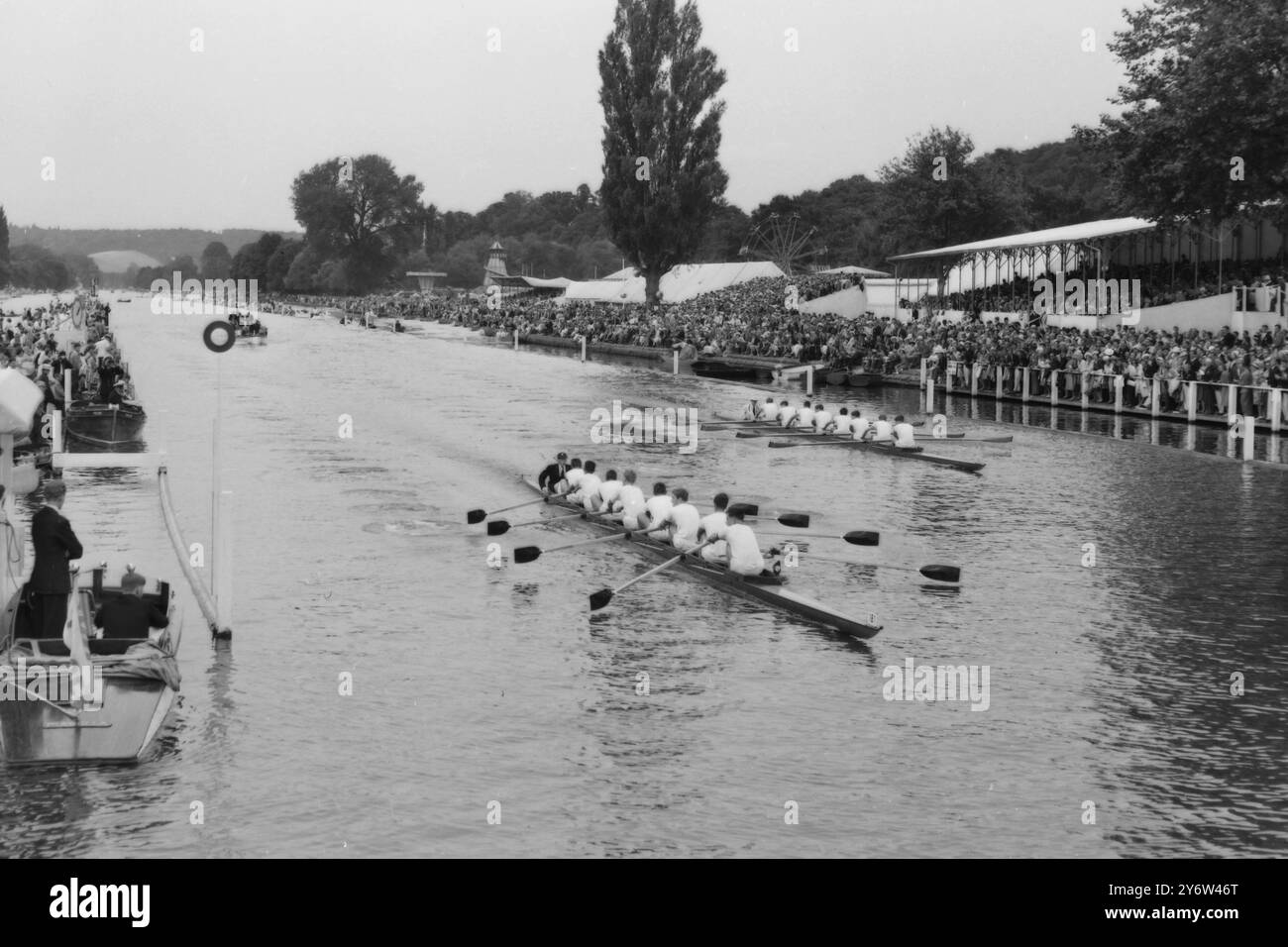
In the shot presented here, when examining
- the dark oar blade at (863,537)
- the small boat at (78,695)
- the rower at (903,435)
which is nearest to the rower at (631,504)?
the dark oar blade at (863,537)

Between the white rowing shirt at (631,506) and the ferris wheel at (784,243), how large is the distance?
9203cm

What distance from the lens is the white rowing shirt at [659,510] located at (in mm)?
21906

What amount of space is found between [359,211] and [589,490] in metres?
180

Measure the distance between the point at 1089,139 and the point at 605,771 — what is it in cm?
4030

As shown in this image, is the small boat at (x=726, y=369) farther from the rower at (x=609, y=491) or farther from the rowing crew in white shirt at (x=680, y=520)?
the rower at (x=609, y=491)

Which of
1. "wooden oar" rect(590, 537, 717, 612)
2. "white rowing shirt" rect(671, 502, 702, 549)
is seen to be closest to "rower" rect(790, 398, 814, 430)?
"white rowing shirt" rect(671, 502, 702, 549)

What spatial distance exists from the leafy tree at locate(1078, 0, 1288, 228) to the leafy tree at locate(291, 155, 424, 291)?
159m

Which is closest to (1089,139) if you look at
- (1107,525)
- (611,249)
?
(1107,525)

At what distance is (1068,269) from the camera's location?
62.5 metres

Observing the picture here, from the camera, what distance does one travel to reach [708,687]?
15.7 metres

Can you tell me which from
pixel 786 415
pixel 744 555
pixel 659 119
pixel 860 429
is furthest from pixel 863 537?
pixel 659 119

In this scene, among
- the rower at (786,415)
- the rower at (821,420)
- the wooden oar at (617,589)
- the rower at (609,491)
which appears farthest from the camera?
the rower at (786,415)

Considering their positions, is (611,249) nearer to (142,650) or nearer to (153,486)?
(153,486)

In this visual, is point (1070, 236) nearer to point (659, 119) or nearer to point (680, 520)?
point (659, 119)
